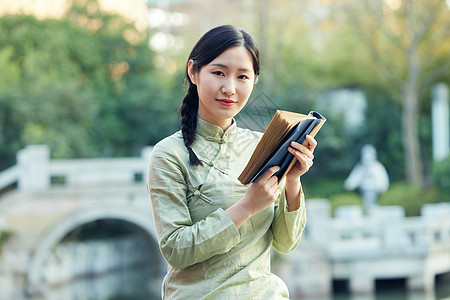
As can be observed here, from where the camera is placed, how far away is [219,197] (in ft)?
4.05

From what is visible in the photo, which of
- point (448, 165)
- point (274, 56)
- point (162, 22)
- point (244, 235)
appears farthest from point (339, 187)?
point (244, 235)

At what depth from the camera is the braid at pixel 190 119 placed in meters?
1.26

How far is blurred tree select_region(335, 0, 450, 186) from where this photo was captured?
37.9 ft

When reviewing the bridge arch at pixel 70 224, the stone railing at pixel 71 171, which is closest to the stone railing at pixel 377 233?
the bridge arch at pixel 70 224

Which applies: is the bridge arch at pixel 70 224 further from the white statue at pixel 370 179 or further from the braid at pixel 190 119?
the braid at pixel 190 119

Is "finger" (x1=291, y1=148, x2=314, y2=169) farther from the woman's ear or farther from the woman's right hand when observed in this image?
the woman's ear

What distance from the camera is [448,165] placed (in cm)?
1075

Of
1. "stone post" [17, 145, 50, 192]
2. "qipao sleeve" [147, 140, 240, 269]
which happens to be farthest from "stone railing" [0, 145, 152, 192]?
"qipao sleeve" [147, 140, 240, 269]

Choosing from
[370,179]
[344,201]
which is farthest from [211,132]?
[344,201]

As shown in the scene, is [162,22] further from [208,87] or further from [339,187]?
[208,87]

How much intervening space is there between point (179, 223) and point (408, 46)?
473 inches

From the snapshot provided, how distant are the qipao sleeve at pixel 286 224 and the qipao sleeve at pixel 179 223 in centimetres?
14

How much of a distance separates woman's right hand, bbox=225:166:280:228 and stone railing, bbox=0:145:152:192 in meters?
8.18

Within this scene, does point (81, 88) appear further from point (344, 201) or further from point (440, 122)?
point (440, 122)
